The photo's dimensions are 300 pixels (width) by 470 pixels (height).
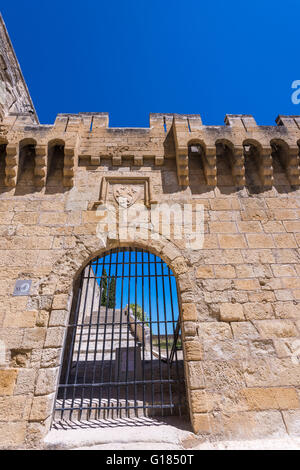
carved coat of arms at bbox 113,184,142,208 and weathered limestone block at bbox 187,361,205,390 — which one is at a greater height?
carved coat of arms at bbox 113,184,142,208

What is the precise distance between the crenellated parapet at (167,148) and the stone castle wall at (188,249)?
0.02m

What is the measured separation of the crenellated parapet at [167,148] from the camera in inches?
154

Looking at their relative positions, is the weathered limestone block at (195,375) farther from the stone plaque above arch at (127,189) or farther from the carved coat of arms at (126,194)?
the carved coat of arms at (126,194)

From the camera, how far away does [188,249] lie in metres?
3.46

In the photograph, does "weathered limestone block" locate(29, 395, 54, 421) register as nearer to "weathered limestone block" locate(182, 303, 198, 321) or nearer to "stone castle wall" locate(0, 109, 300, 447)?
"stone castle wall" locate(0, 109, 300, 447)

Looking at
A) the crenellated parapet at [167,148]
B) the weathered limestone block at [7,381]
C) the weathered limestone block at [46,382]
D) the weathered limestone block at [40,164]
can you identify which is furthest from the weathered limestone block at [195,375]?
the weathered limestone block at [40,164]

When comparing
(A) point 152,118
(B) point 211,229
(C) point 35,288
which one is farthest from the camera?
(A) point 152,118

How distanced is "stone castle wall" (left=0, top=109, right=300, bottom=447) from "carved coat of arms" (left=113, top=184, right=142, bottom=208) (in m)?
0.09

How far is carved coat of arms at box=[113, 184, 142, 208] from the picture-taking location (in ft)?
12.5

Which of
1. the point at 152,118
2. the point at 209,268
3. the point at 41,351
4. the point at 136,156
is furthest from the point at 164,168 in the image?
the point at 41,351

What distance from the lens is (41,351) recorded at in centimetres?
280

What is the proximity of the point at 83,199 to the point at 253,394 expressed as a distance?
362 cm

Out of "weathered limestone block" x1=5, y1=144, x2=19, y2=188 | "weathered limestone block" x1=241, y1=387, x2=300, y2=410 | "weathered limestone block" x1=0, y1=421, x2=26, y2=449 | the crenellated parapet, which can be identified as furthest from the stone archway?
"weathered limestone block" x1=5, y1=144, x2=19, y2=188

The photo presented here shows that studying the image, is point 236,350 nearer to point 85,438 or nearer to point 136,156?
point 85,438
